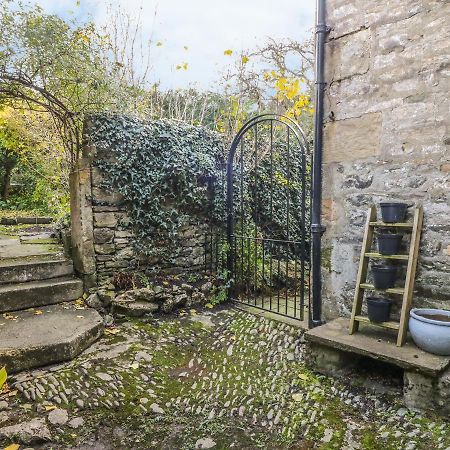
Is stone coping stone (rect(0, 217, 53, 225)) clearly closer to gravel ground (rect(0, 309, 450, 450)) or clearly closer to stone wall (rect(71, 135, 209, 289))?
stone wall (rect(71, 135, 209, 289))

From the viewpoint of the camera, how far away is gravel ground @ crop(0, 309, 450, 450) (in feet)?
6.55

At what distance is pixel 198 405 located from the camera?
237 centimetres

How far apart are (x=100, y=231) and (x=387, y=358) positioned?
10.3 ft

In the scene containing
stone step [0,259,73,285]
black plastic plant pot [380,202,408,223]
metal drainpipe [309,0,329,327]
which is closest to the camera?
black plastic plant pot [380,202,408,223]

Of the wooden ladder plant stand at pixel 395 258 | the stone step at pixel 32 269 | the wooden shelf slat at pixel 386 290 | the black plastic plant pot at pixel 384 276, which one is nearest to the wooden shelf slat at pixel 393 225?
the wooden ladder plant stand at pixel 395 258

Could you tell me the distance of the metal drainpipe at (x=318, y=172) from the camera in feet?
10.3

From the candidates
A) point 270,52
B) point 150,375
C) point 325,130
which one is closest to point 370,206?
point 325,130

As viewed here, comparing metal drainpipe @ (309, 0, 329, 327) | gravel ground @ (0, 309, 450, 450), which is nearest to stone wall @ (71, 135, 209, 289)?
gravel ground @ (0, 309, 450, 450)

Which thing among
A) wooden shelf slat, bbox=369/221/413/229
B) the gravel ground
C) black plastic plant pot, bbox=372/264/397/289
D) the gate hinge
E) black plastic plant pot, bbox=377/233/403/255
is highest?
wooden shelf slat, bbox=369/221/413/229

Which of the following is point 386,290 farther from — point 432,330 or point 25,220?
point 25,220

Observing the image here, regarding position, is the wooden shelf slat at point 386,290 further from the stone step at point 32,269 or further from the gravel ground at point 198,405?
the stone step at point 32,269

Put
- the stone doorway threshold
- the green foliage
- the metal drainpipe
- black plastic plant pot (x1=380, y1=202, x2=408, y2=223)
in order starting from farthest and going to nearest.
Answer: the green foliage < the metal drainpipe < black plastic plant pot (x1=380, y1=202, x2=408, y2=223) < the stone doorway threshold

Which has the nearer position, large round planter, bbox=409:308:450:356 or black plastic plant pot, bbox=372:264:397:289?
large round planter, bbox=409:308:450:356

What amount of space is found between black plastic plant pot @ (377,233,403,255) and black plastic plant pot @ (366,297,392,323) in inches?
14.6
